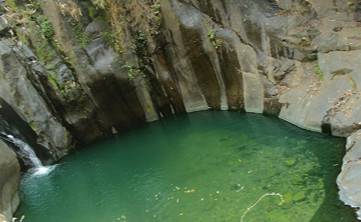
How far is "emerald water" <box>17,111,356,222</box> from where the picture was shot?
6520mm

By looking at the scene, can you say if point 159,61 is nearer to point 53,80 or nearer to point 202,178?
point 53,80

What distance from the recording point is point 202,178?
7930 millimetres

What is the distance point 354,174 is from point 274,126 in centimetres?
374

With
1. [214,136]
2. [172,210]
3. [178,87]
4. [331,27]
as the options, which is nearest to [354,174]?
[172,210]

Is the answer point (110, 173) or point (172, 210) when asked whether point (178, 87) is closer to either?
point (110, 173)

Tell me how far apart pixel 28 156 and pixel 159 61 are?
18.7ft

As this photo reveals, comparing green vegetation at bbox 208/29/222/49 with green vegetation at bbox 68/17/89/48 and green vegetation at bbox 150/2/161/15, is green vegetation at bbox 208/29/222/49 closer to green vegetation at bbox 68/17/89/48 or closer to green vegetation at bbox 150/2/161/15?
green vegetation at bbox 150/2/161/15

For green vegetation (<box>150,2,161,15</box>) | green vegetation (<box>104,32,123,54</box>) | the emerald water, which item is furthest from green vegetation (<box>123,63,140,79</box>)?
the emerald water

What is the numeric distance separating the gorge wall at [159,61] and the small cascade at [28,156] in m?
0.27

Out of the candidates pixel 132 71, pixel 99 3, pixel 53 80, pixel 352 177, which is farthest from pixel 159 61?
pixel 352 177

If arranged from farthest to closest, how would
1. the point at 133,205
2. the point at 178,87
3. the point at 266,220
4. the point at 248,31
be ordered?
the point at 178,87
the point at 248,31
the point at 133,205
the point at 266,220

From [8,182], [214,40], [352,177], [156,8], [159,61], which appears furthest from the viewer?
[159,61]

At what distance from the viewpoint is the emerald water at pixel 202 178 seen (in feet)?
21.4

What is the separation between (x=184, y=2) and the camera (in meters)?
11.3
